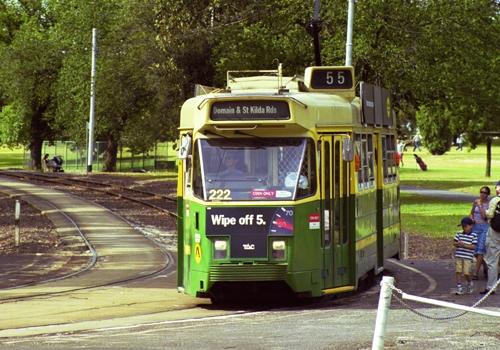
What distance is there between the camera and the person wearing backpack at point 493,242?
60.8 feet

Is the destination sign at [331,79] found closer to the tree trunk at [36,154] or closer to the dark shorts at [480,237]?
the dark shorts at [480,237]

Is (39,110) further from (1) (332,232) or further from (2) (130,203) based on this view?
(1) (332,232)

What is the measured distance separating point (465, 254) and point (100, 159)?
228ft

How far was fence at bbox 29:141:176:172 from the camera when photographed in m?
82.2

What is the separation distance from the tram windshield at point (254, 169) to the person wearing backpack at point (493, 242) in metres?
3.51

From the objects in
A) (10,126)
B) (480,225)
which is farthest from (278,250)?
(10,126)

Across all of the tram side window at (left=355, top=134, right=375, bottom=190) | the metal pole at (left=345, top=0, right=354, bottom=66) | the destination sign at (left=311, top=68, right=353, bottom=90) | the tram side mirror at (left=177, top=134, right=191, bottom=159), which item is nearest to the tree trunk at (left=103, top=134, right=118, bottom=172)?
the metal pole at (left=345, top=0, right=354, bottom=66)

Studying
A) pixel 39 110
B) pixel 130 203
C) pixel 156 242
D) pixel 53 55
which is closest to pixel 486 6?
pixel 130 203

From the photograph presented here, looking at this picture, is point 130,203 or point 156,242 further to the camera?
point 130,203

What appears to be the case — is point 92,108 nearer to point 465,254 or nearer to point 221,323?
point 465,254

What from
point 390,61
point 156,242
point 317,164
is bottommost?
point 156,242

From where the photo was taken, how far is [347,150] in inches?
652

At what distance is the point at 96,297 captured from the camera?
18234 millimetres

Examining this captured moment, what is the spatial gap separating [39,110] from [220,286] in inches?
2710
